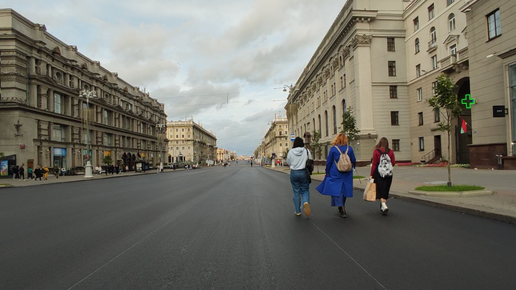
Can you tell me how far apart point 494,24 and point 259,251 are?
25.2 m

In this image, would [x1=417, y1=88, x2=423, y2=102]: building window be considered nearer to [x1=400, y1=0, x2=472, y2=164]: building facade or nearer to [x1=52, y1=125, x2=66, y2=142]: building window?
[x1=400, y1=0, x2=472, y2=164]: building facade

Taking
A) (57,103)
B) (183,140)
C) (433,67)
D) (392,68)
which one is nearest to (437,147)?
(433,67)

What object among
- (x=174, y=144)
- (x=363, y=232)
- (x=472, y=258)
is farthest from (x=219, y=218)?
(x=174, y=144)

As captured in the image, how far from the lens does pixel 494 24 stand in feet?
71.7

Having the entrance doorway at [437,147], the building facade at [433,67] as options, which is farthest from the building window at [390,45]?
the entrance doorway at [437,147]

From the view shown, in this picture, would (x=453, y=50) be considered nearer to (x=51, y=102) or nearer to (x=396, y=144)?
(x=396, y=144)

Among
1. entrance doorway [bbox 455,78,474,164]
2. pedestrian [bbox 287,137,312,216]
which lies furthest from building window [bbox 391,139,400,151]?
pedestrian [bbox 287,137,312,216]

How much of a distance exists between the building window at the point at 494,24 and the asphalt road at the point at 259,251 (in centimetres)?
1983

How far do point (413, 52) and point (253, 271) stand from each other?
38856 mm

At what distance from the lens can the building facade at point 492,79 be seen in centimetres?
2030

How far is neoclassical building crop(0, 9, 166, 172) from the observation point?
111 ft

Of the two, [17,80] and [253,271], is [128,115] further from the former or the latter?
[253,271]

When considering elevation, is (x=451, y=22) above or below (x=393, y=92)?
above

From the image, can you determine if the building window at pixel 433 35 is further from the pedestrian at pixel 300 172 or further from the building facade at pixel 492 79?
the pedestrian at pixel 300 172
